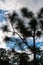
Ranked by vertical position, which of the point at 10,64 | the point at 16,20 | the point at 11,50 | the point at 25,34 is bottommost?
the point at 10,64

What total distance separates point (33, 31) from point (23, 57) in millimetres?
638

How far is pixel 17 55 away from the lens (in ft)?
16.4

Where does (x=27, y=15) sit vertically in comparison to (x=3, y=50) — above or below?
above

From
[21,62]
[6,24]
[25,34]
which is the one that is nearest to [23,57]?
[21,62]

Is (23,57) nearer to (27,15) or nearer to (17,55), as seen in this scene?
(17,55)

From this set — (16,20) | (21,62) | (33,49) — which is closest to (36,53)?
(33,49)

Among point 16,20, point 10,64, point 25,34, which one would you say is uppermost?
point 16,20

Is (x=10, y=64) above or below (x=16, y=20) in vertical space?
below

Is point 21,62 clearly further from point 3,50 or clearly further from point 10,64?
point 3,50

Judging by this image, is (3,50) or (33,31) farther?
(3,50)

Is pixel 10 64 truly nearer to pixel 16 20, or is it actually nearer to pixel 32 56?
pixel 32 56

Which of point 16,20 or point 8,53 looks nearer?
point 16,20

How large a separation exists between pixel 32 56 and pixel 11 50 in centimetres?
53

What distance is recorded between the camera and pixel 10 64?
505cm
